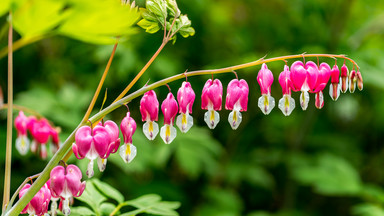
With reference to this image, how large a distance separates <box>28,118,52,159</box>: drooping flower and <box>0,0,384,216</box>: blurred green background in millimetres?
1069

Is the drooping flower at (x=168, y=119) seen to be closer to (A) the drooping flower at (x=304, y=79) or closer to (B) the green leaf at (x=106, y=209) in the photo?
(A) the drooping flower at (x=304, y=79)

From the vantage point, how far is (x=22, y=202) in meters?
0.96

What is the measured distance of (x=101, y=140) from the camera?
0.94 meters

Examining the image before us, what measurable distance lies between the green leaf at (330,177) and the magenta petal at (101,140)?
2390 millimetres

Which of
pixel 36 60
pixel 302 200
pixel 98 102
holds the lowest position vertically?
pixel 302 200

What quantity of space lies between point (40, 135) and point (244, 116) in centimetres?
231

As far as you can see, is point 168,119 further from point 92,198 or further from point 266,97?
point 92,198

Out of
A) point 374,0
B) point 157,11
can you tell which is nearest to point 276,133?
point 374,0

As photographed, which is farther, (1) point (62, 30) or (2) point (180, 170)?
(2) point (180, 170)

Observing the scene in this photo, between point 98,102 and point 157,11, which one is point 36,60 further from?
point 157,11

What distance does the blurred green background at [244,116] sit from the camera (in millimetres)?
3084

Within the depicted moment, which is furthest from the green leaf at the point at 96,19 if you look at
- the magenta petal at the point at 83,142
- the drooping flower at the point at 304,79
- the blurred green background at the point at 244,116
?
the blurred green background at the point at 244,116

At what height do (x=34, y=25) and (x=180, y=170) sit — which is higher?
(x=34, y=25)

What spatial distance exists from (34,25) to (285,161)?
319 centimetres
